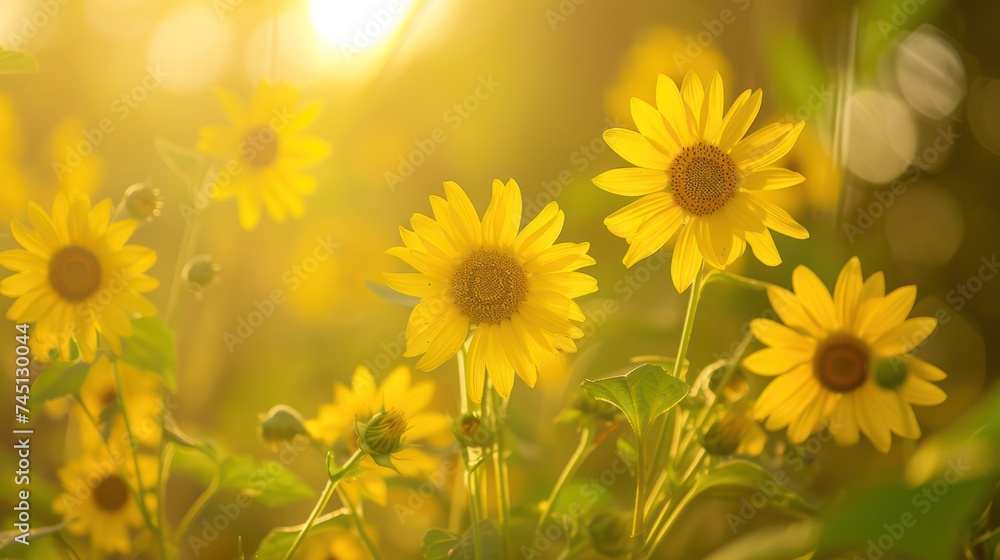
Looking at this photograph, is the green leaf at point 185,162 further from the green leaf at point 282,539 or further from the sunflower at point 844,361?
the sunflower at point 844,361

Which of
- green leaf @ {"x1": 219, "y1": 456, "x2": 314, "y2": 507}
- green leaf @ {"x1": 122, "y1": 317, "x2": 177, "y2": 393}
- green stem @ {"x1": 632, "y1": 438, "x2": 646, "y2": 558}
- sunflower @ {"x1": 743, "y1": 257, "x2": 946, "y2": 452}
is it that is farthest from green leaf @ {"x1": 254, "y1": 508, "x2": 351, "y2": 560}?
sunflower @ {"x1": 743, "y1": 257, "x2": 946, "y2": 452}

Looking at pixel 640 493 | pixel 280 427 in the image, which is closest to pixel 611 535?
pixel 640 493

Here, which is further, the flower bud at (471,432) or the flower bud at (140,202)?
the flower bud at (140,202)

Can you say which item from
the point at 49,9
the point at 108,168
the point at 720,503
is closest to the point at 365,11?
the point at 49,9

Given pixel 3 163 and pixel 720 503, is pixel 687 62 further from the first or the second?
pixel 3 163

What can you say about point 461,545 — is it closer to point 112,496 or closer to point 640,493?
point 640,493

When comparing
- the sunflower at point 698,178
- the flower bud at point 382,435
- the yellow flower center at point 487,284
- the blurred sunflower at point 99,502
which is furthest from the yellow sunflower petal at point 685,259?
the blurred sunflower at point 99,502
